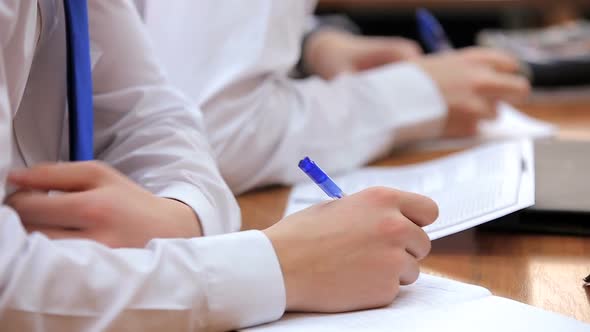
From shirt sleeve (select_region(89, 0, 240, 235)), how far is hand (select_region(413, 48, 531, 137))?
1.88 feet

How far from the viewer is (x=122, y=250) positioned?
73 centimetres

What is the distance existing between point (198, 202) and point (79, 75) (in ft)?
0.53

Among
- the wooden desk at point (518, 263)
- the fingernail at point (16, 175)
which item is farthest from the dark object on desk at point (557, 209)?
the fingernail at point (16, 175)

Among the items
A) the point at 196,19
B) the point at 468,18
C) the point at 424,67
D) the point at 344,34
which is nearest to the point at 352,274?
the point at 196,19

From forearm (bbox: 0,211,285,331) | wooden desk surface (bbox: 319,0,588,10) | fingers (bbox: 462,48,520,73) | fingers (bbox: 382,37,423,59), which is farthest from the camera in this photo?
wooden desk surface (bbox: 319,0,588,10)

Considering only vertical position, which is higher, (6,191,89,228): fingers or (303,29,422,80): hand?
(6,191,89,228): fingers

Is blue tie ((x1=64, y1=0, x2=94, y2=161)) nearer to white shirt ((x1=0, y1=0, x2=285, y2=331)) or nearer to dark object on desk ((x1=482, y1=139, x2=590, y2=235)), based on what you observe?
white shirt ((x1=0, y1=0, x2=285, y2=331))

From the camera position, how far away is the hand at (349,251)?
0.78 metres

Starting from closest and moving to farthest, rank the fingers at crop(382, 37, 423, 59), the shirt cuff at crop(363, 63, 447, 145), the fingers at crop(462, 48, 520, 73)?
the shirt cuff at crop(363, 63, 447, 145), the fingers at crop(462, 48, 520, 73), the fingers at crop(382, 37, 423, 59)

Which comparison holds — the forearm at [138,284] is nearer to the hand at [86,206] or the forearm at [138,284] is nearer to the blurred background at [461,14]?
the hand at [86,206]

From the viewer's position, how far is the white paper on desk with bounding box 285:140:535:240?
99 cm

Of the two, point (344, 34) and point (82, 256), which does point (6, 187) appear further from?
point (344, 34)

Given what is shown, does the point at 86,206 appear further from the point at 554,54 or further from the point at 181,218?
the point at 554,54

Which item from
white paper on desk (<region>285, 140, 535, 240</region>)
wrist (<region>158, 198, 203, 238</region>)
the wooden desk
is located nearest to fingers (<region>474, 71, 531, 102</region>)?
white paper on desk (<region>285, 140, 535, 240</region>)
